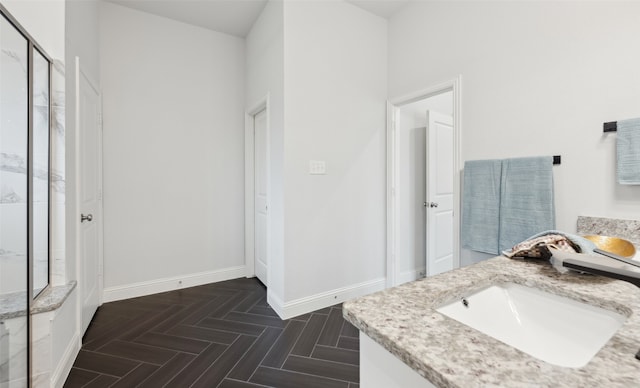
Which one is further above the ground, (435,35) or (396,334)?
(435,35)

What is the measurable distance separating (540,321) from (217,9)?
3418 millimetres

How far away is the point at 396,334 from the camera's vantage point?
571mm

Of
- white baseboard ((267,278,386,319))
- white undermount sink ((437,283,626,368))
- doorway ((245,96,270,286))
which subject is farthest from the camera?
doorway ((245,96,270,286))

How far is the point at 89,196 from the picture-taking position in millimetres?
2273

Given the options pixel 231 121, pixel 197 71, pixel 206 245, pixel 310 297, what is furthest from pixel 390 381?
pixel 197 71

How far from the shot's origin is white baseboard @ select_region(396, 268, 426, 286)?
301 centimetres

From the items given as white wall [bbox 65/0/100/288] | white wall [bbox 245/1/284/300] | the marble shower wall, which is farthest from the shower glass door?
white wall [bbox 245/1/284/300]

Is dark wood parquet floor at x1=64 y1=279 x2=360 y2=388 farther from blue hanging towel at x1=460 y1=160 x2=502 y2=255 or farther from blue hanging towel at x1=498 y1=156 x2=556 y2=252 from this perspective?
blue hanging towel at x1=498 y1=156 x2=556 y2=252

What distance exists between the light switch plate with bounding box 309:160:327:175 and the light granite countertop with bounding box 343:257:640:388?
1.72 m

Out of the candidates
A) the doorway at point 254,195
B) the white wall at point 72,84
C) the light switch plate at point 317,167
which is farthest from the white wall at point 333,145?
the white wall at point 72,84

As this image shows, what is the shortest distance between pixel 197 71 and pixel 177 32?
0.42m

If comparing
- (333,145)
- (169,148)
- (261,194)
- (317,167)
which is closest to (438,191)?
(333,145)

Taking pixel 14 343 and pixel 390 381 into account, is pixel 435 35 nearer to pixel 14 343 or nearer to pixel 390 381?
pixel 390 381

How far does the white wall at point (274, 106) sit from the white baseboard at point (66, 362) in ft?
4.62
